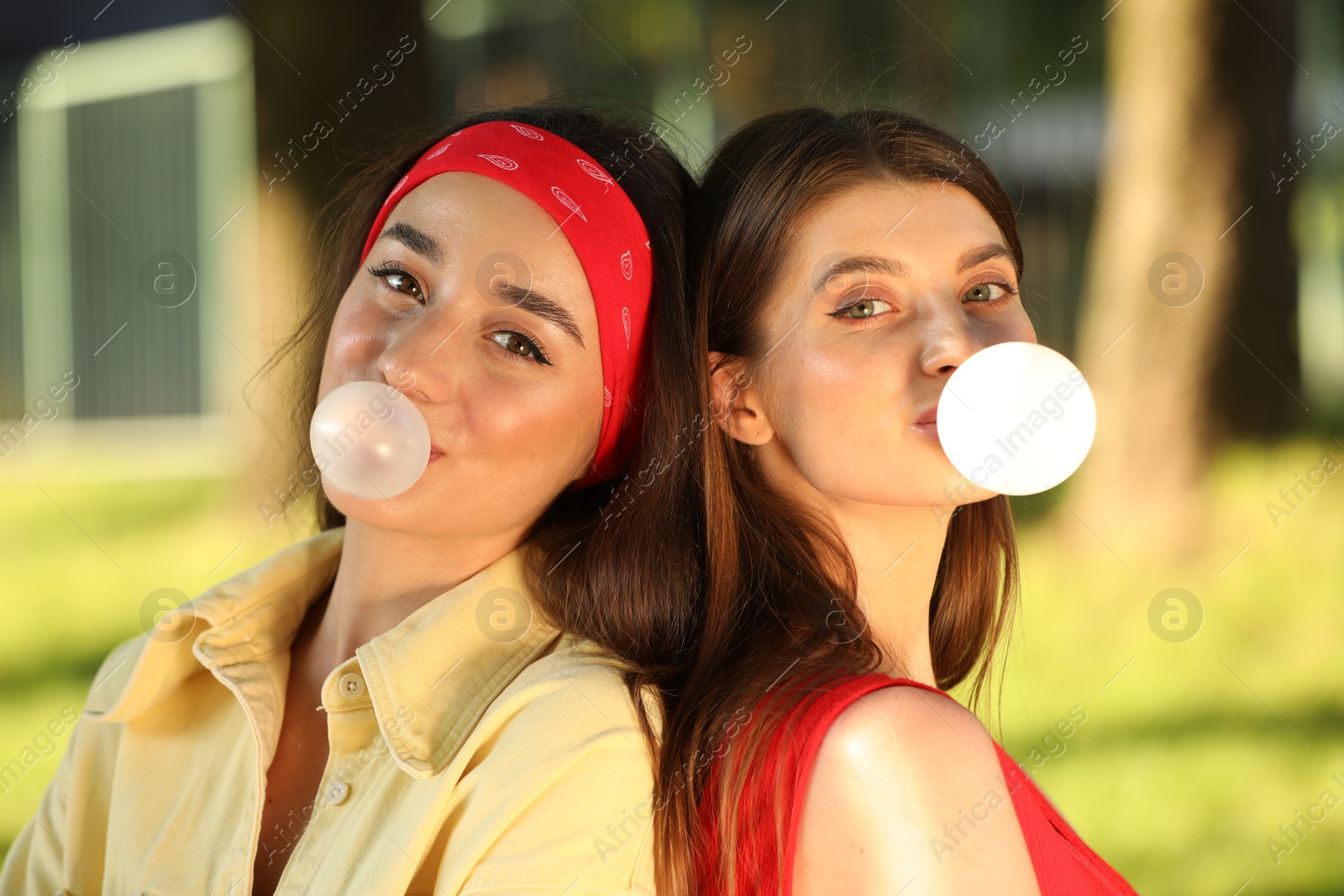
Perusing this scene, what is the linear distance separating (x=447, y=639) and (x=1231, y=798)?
2760 mm

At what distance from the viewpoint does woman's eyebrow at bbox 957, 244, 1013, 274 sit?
1.82 meters

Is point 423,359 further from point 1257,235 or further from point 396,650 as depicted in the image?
point 1257,235

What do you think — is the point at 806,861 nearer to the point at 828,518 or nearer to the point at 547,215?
the point at 828,518

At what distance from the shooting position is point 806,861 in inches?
60.7

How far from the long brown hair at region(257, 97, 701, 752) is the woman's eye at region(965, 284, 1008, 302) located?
1.43 ft

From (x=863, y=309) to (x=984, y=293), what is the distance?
208mm

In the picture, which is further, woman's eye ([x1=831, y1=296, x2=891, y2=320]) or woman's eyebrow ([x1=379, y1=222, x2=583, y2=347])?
woman's eyebrow ([x1=379, y1=222, x2=583, y2=347])

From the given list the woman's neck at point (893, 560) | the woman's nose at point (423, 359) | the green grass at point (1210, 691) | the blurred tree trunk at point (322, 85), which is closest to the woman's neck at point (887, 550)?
the woman's neck at point (893, 560)

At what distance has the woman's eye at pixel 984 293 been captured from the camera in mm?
1858

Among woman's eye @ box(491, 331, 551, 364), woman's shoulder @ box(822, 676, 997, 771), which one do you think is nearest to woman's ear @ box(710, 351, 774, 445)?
woman's eye @ box(491, 331, 551, 364)

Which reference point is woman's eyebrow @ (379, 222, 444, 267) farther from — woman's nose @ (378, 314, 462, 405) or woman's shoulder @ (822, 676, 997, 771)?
woman's shoulder @ (822, 676, 997, 771)

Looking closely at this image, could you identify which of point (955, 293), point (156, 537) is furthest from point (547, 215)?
point (156, 537)

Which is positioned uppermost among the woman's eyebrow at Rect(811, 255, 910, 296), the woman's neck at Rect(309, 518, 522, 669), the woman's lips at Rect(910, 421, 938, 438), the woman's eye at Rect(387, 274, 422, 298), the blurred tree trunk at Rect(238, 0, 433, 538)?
the blurred tree trunk at Rect(238, 0, 433, 538)

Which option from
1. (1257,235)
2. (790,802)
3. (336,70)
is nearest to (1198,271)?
(1257,235)
